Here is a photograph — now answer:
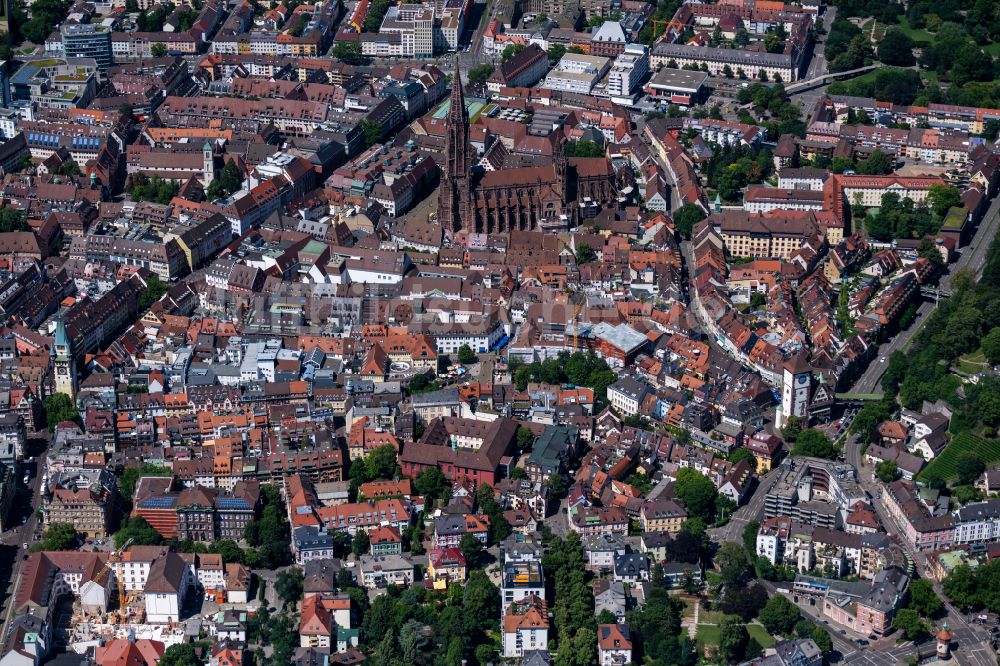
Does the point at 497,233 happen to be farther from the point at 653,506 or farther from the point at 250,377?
the point at 653,506

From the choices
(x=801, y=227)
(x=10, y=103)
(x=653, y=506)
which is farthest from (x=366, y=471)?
(x=10, y=103)

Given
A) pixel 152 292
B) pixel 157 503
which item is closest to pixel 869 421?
pixel 157 503

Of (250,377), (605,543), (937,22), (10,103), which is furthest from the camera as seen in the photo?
(937,22)

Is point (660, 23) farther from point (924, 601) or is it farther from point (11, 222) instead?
point (924, 601)

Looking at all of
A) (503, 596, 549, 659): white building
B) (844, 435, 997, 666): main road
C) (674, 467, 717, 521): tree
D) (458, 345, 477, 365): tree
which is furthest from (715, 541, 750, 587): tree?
(458, 345, 477, 365): tree

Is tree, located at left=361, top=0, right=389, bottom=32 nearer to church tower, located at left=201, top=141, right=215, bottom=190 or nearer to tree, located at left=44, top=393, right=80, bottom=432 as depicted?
church tower, located at left=201, top=141, right=215, bottom=190

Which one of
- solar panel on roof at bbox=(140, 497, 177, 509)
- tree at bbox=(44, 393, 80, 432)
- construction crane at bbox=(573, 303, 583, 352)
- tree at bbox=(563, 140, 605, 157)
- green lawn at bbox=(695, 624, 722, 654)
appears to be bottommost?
green lawn at bbox=(695, 624, 722, 654)
